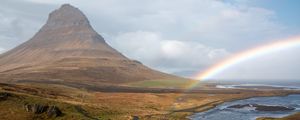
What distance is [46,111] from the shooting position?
8938 centimetres

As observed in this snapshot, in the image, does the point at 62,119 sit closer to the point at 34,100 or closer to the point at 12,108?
the point at 12,108

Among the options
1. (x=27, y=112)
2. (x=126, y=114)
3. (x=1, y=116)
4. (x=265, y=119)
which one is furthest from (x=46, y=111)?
(x=265, y=119)

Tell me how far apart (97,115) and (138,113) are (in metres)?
17.7

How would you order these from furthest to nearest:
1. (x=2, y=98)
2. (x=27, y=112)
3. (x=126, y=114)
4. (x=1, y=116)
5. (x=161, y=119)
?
(x=126, y=114) → (x=161, y=119) → (x=2, y=98) → (x=27, y=112) → (x=1, y=116)

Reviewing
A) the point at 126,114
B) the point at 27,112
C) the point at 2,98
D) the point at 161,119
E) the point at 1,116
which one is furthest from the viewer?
the point at 126,114

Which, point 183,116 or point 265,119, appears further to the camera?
point 183,116

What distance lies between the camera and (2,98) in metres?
95.2

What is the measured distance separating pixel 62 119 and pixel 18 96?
76.1ft

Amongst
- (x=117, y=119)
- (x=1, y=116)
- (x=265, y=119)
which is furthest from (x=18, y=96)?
(x=265, y=119)

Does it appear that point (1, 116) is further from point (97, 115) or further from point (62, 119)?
point (97, 115)

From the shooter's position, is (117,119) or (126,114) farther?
(126,114)

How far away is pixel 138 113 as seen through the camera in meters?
116

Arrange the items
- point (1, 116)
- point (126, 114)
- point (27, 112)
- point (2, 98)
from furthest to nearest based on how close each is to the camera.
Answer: point (126, 114)
point (2, 98)
point (27, 112)
point (1, 116)

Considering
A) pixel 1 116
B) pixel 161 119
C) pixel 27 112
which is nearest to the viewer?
pixel 1 116
